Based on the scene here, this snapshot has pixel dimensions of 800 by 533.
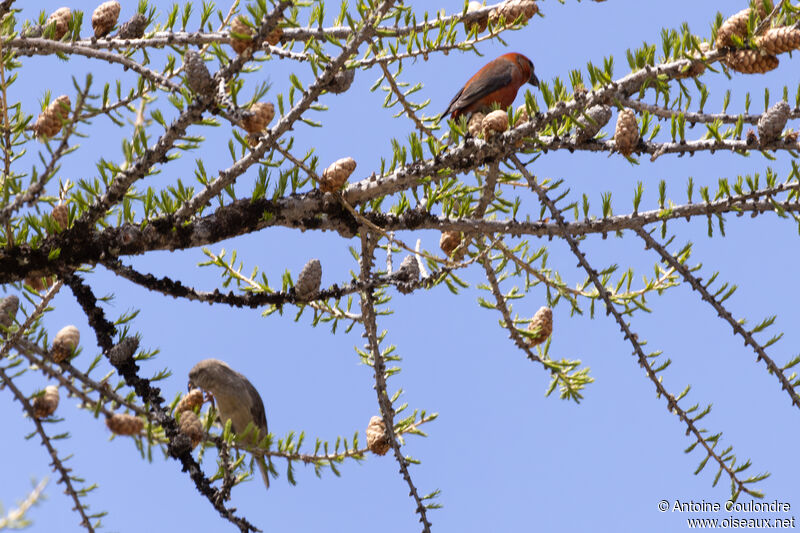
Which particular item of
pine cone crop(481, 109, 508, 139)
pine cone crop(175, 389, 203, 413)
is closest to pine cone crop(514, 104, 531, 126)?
pine cone crop(481, 109, 508, 139)

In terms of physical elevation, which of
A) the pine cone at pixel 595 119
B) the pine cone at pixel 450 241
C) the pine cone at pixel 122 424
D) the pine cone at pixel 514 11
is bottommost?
the pine cone at pixel 122 424

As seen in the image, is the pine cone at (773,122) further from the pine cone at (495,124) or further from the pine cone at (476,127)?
the pine cone at (476,127)

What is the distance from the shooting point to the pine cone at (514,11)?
11.0ft

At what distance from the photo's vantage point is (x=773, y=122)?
261 cm

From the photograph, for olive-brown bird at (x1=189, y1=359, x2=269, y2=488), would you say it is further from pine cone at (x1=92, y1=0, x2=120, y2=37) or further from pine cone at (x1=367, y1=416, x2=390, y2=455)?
pine cone at (x1=92, y1=0, x2=120, y2=37)

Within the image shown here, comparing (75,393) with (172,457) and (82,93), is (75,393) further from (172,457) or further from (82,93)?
(82,93)

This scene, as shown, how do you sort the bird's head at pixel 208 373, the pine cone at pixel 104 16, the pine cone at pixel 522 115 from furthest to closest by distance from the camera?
1. the bird's head at pixel 208 373
2. the pine cone at pixel 104 16
3. the pine cone at pixel 522 115

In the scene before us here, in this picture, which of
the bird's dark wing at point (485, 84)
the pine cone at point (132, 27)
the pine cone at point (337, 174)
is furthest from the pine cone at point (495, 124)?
the bird's dark wing at point (485, 84)

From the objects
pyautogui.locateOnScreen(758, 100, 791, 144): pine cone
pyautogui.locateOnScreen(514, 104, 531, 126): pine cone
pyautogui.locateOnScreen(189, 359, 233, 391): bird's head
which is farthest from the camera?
pyautogui.locateOnScreen(189, 359, 233, 391): bird's head

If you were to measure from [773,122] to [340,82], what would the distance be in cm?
143

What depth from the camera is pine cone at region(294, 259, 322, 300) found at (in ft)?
9.54

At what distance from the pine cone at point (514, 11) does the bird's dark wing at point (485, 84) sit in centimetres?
161

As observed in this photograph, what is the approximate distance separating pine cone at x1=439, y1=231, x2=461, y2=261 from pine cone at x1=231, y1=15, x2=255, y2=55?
1.48m

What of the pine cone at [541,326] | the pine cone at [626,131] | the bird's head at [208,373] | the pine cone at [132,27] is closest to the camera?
the pine cone at [626,131]
